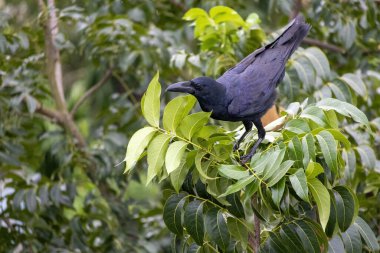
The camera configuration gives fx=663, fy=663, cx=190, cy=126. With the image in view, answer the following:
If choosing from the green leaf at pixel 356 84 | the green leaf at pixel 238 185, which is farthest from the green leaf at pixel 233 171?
the green leaf at pixel 356 84

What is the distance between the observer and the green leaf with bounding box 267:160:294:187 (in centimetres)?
196

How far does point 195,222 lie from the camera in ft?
7.10

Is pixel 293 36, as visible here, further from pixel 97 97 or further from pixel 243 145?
pixel 97 97

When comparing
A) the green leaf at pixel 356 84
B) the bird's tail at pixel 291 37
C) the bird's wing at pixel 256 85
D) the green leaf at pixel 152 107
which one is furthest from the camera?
the green leaf at pixel 356 84

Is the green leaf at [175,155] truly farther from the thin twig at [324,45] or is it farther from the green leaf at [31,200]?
the thin twig at [324,45]

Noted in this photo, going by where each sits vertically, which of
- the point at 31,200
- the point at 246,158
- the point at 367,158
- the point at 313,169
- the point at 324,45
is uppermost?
the point at 313,169

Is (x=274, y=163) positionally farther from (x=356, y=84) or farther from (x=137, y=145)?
(x=356, y=84)

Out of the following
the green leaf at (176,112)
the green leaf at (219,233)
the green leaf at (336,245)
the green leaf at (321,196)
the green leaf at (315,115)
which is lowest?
the green leaf at (336,245)

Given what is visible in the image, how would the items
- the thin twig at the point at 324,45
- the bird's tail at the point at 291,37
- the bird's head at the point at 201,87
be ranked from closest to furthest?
the bird's head at the point at 201,87 → the bird's tail at the point at 291,37 → the thin twig at the point at 324,45

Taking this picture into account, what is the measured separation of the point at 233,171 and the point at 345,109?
0.47 meters

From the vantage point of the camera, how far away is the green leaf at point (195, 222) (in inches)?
85.0

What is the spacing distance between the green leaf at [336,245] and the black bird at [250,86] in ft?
1.45

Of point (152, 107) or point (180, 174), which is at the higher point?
point (152, 107)

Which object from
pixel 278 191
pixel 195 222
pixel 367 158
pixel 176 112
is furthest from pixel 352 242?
pixel 176 112
